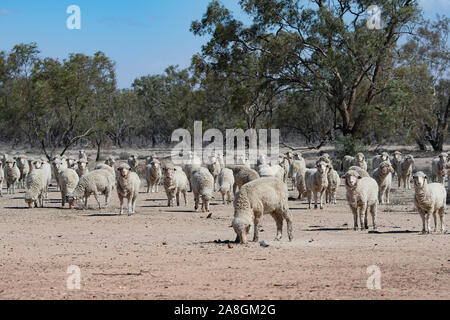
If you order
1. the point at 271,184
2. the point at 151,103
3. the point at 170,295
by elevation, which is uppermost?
the point at 151,103

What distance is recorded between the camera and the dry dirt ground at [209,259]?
29.4 feet

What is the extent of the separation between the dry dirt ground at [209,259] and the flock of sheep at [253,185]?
27.1 inches

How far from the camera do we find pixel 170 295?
868cm

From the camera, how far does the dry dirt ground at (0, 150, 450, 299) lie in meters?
8.97

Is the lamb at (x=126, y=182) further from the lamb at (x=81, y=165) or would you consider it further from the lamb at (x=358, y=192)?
the lamb at (x=358, y=192)

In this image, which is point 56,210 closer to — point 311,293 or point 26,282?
point 26,282

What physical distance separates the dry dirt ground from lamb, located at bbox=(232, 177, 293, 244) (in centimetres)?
42

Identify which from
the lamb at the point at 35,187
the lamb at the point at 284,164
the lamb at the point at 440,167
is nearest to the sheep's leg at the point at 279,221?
the lamb at the point at 35,187

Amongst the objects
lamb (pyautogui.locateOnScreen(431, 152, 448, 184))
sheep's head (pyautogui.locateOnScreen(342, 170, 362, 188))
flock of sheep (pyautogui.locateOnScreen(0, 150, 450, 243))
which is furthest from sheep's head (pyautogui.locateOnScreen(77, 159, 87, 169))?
lamb (pyautogui.locateOnScreen(431, 152, 448, 184))

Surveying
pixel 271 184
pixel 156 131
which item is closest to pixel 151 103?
pixel 156 131

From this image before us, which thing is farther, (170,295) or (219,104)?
(219,104)

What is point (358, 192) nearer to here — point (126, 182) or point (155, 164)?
point (126, 182)

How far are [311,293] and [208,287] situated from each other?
1497 mm

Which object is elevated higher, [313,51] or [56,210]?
[313,51]
